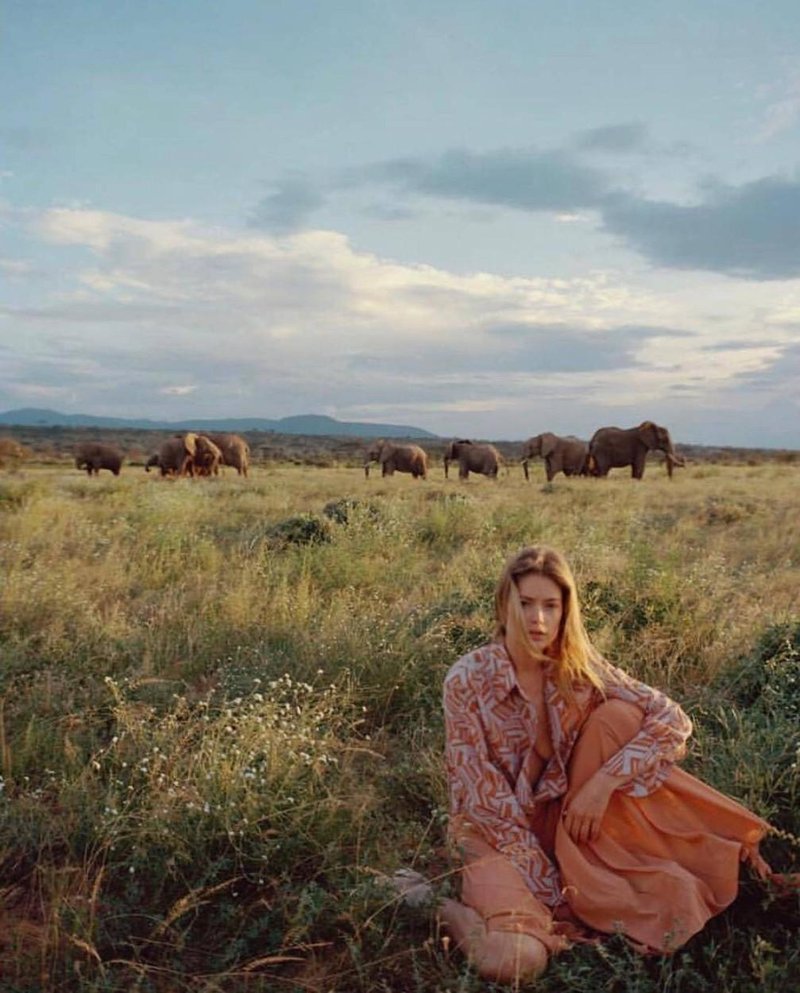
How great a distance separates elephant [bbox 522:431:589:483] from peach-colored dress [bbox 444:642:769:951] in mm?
26021

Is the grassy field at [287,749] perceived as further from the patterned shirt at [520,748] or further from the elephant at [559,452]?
the elephant at [559,452]

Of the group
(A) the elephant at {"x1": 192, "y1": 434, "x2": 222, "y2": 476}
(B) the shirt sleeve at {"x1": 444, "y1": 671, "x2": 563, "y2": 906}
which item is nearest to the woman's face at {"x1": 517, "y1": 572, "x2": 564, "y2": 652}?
(B) the shirt sleeve at {"x1": 444, "y1": 671, "x2": 563, "y2": 906}

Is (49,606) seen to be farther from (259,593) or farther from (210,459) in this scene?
(210,459)

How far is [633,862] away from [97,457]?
31.7 meters

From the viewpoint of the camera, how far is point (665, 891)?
307 centimetres

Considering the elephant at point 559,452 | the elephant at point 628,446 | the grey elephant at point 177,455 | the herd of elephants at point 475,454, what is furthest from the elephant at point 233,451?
the elephant at point 628,446

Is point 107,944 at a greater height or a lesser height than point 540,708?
lesser

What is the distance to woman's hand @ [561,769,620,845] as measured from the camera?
3.13m

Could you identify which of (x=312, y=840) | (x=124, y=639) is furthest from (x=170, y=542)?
(x=312, y=840)

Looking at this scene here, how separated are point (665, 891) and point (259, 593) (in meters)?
4.12

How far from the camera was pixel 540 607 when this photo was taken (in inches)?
130

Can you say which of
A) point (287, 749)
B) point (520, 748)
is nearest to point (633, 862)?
point (520, 748)

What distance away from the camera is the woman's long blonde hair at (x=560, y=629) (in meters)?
3.31

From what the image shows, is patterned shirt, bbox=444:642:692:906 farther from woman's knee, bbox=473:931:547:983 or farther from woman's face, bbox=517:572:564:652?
woman's knee, bbox=473:931:547:983
